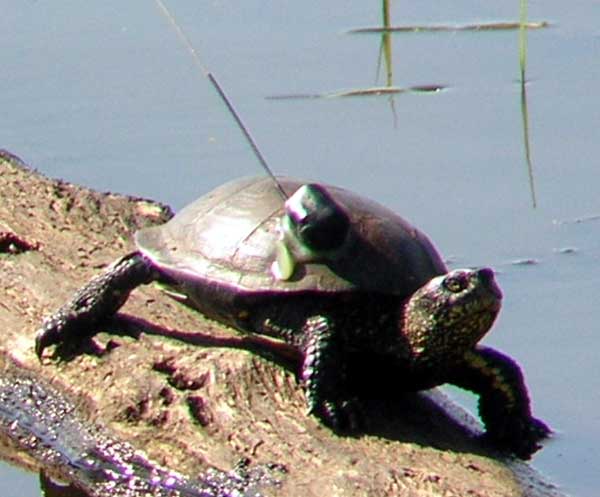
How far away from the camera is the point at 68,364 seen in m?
5.48

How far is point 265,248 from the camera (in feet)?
17.7

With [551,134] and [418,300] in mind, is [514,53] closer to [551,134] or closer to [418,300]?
[551,134]

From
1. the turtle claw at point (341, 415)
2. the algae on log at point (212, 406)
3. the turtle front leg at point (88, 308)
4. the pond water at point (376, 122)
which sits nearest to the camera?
the algae on log at point (212, 406)

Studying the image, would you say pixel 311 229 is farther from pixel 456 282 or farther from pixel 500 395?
pixel 500 395

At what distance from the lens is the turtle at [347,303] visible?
5094 mm

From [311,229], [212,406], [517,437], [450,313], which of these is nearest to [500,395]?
[517,437]

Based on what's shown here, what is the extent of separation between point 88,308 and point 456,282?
40.8 inches

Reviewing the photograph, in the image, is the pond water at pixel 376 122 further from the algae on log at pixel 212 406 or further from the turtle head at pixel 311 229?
the turtle head at pixel 311 229

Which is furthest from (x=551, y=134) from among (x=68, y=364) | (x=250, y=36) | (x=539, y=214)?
(x=68, y=364)

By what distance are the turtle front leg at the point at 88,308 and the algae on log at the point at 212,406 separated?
49 mm

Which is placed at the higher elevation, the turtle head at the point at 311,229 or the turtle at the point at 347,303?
the turtle head at the point at 311,229

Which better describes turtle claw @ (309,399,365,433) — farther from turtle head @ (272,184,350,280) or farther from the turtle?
turtle head @ (272,184,350,280)

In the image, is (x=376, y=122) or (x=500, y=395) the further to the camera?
(x=376, y=122)

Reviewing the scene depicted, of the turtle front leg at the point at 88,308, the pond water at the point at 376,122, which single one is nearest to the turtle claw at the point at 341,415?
the turtle front leg at the point at 88,308
